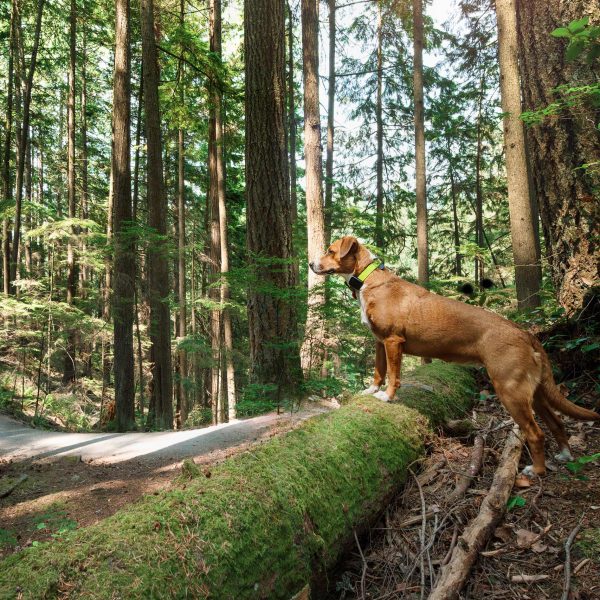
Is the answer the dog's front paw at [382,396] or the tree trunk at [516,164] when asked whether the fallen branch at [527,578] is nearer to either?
the dog's front paw at [382,396]

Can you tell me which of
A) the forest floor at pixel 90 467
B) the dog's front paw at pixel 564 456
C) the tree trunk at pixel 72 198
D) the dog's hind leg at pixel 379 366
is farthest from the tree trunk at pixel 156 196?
the dog's front paw at pixel 564 456

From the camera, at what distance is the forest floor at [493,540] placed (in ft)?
8.03

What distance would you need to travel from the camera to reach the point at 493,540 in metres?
2.81

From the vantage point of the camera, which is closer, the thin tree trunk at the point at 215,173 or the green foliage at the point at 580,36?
the green foliage at the point at 580,36

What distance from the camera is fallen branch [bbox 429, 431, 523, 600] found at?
7.77 ft

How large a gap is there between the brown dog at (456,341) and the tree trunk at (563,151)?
2279 mm

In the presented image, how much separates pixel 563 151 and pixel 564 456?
388 cm

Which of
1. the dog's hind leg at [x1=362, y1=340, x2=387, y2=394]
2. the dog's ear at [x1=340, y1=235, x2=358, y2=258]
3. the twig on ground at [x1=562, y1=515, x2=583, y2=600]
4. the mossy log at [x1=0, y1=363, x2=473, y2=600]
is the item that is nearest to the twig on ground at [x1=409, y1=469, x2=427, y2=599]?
the mossy log at [x1=0, y1=363, x2=473, y2=600]

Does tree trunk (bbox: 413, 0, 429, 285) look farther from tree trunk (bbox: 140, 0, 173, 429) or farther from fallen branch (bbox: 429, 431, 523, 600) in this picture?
fallen branch (bbox: 429, 431, 523, 600)

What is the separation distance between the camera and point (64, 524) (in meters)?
4.59

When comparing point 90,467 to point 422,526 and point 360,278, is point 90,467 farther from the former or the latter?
point 422,526

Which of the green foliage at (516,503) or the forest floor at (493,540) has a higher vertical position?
the green foliage at (516,503)

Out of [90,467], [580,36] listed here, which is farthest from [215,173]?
[580,36]

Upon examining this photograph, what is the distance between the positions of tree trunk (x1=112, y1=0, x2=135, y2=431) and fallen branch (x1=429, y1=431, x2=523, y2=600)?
942 cm
